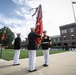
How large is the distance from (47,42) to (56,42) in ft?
208

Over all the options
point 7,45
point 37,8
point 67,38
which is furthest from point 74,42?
point 37,8

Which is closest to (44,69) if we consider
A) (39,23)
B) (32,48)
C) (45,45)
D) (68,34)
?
(32,48)

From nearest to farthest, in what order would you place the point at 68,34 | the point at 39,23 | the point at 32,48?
the point at 32,48, the point at 39,23, the point at 68,34

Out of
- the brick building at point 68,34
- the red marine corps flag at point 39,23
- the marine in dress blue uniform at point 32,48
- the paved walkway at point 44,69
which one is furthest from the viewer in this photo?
the brick building at point 68,34

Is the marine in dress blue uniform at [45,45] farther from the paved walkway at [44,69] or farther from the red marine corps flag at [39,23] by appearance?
the paved walkway at [44,69]

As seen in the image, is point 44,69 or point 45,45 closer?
point 44,69

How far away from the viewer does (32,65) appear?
554cm

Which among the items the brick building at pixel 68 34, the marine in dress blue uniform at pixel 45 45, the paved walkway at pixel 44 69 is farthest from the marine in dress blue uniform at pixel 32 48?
the brick building at pixel 68 34

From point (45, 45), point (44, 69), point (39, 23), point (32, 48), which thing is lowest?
point (44, 69)

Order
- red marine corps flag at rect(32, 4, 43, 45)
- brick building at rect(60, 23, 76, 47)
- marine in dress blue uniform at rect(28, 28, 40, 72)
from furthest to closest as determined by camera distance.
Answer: brick building at rect(60, 23, 76, 47) < red marine corps flag at rect(32, 4, 43, 45) < marine in dress blue uniform at rect(28, 28, 40, 72)

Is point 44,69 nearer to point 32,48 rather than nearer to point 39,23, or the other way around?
point 32,48

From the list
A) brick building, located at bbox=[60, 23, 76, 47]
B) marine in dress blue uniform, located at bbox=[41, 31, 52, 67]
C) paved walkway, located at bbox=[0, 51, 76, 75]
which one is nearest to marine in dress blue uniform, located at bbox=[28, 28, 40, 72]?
paved walkway, located at bbox=[0, 51, 76, 75]

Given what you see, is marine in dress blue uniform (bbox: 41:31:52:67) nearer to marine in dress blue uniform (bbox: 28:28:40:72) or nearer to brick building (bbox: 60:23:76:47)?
marine in dress blue uniform (bbox: 28:28:40:72)

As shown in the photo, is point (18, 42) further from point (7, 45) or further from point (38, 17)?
point (7, 45)
